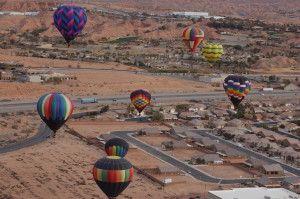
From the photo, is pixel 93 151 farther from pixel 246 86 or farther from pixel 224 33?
pixel 224 33

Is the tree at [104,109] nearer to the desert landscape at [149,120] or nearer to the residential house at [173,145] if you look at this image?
the desert landscape at [149,120]

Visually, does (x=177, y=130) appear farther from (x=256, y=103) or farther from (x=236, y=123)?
(x=256, y=103)

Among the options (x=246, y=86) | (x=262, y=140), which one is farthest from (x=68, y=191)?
(x=246, y=86)

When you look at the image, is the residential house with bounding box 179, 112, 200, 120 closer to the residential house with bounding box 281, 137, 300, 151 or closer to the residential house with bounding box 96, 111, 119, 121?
the residential house with bounding box 96, 111, 119, 121


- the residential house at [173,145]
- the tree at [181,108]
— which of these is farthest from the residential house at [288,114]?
the residential house at [173,145]

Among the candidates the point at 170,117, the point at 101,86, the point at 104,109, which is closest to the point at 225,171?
the point at 170,117
